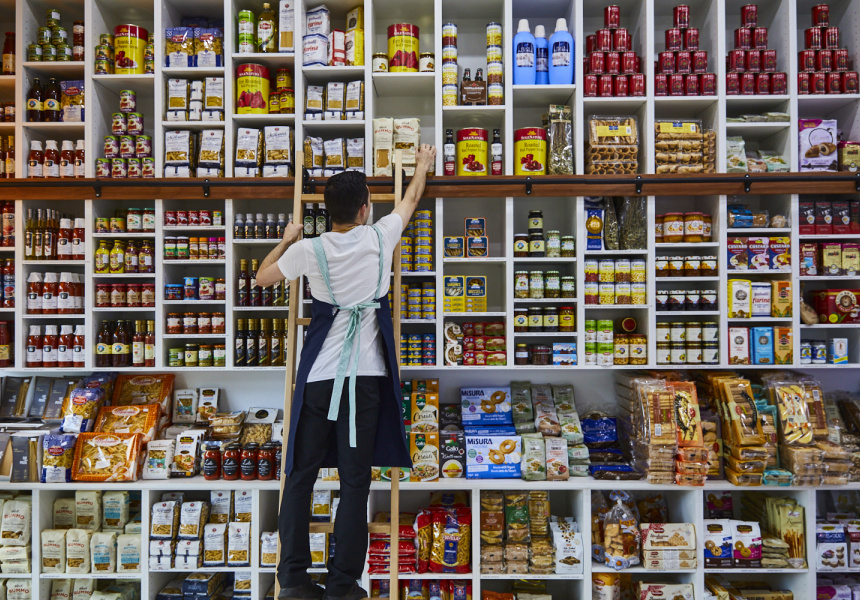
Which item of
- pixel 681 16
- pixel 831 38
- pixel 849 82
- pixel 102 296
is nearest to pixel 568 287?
pixel 681 16

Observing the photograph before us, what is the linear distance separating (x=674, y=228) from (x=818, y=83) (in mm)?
1288

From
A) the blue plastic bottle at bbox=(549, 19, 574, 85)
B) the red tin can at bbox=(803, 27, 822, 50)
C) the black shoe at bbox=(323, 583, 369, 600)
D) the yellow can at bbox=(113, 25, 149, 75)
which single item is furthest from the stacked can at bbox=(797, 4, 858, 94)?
the yellow can at bbox=(113, 25, 149, 75)

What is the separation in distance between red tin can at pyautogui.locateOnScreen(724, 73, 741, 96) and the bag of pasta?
2.64 metres

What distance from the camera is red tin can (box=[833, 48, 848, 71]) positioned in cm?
352

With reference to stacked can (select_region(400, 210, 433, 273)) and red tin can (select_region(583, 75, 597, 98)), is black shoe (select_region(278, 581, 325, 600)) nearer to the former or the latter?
stacked can (select_region(400, 210, 433, 273))

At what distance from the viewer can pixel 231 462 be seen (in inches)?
132

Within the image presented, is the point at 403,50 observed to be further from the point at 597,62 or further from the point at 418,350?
the point at 418,350

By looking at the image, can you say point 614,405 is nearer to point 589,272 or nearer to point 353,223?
point 589,272

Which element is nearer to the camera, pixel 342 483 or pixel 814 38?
pixel 342 483

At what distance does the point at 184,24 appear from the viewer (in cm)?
379

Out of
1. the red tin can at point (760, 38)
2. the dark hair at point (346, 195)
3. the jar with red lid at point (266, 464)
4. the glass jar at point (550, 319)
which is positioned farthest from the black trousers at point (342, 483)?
the red tin can at point (760, 38)

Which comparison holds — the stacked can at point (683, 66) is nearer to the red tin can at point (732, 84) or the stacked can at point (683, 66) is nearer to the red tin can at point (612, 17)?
the red tin can at point (732, 84)

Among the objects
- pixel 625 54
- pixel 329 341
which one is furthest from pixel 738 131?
pixel 329 341

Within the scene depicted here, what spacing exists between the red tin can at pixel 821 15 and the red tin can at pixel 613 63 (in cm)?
133
